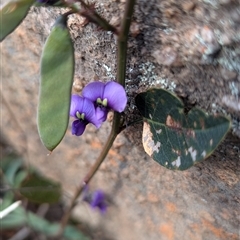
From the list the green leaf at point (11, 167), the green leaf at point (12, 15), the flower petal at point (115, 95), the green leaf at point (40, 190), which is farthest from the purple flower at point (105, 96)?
the green leaf at point (11, 167)

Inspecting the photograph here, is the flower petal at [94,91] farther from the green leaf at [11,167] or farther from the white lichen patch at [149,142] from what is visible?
the green leaf at [11,167]

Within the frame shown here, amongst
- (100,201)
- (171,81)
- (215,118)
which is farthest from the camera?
(100,201)

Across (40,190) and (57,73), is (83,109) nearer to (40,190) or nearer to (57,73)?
(57,73)

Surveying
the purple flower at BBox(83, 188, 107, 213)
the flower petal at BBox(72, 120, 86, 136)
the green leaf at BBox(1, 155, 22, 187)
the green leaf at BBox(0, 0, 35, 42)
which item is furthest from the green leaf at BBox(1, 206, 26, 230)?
the green leaf at BBox(0, 0, 35, 42)

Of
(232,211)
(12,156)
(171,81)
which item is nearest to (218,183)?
(232,211)

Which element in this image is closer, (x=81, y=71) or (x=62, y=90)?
(x=62, y=90)

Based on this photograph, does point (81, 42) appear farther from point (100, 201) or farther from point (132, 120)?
point (100, 201)

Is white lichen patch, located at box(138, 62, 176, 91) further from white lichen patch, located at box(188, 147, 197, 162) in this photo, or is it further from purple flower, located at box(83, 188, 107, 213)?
purple flower, located at box(83, 188, 107, 213)
